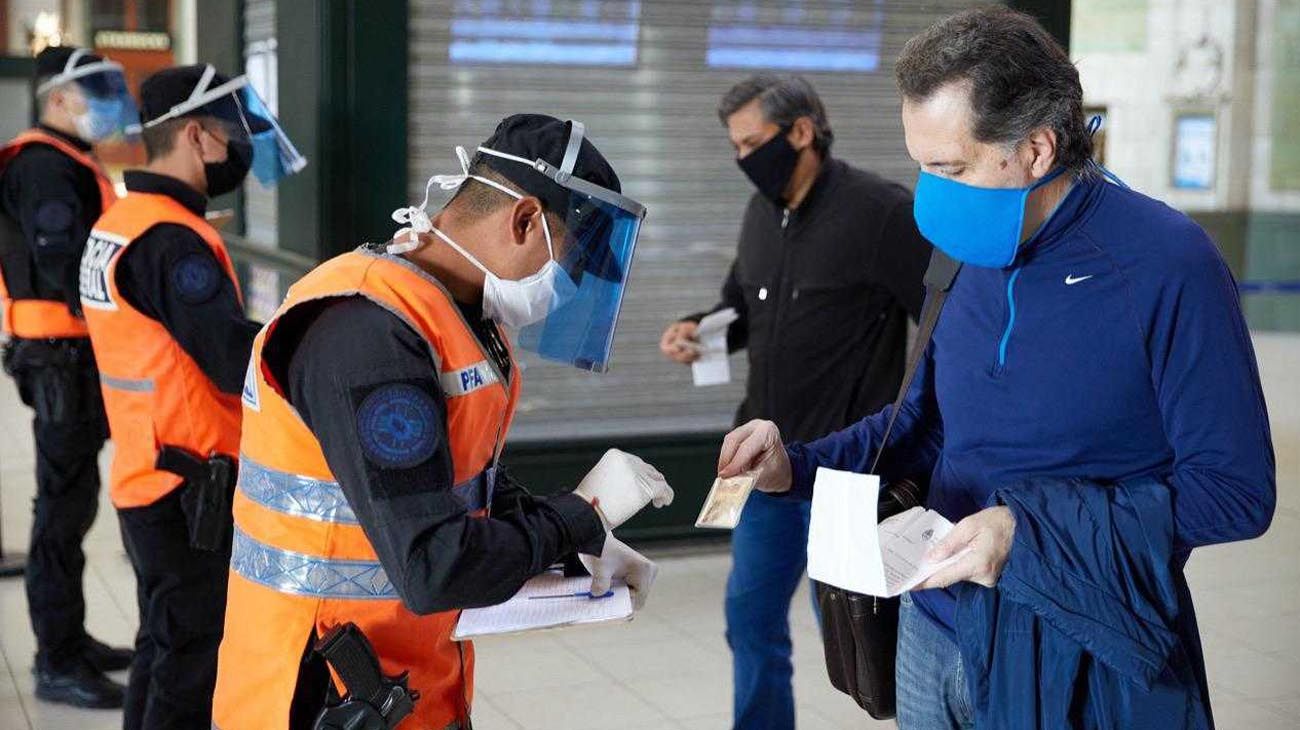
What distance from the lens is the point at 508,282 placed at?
2.20 meters

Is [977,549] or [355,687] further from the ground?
[977,549]

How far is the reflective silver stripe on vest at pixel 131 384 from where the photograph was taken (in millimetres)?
3666

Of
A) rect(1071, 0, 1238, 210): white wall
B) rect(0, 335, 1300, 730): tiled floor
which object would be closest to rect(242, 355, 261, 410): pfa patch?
rect(0, 335, 1300, 730): tiled floor

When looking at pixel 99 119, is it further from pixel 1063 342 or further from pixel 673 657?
pixel 1063 342

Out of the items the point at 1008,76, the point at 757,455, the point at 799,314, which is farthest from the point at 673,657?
the point at 1008,76

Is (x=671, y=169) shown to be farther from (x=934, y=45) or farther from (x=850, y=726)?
(x=934, y=45)

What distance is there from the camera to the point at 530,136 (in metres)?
2.19

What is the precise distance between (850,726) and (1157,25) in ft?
39.9

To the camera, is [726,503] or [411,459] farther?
[726,503]

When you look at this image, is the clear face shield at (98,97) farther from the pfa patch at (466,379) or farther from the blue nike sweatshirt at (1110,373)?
the blue nike sweatshirt at (1110,373)

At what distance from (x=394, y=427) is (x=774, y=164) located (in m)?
2.18

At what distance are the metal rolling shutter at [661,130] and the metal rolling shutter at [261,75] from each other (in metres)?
1.00

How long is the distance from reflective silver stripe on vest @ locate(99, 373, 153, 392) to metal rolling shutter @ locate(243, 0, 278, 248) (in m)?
2.54

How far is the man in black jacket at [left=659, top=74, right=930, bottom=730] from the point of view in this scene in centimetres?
381
